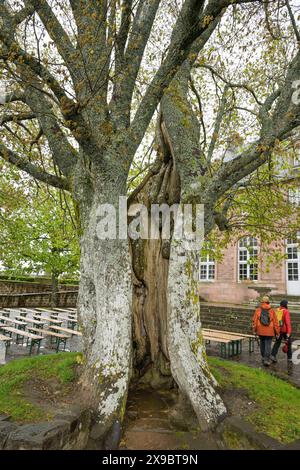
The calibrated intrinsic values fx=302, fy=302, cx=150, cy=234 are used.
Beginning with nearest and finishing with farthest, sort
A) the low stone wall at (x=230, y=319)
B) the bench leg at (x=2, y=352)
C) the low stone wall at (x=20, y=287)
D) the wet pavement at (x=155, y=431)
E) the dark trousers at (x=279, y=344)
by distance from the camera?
the wet pavement at (x=155, y=431)
the bench leg at (x=2, y=352)
the dark trousers at (x=279, y=344)
the low stone wall at (x=230, y=319)
the low stone wall at (x=20, y=287)

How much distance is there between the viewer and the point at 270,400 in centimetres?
453

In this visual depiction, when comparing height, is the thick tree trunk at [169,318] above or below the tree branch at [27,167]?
below

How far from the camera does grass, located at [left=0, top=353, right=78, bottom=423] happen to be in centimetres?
363

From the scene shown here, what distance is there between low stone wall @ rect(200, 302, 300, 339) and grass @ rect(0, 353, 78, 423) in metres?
10.5

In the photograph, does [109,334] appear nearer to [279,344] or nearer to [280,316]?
[280,316]

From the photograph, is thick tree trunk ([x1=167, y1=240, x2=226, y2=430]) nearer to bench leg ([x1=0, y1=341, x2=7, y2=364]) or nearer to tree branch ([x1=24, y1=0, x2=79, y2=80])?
tree branch ([x1=24, y1=0, x2=79, y2=80])

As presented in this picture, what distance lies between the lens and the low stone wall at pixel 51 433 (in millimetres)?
2918

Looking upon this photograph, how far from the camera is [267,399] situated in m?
4.56

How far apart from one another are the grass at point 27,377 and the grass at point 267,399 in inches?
100

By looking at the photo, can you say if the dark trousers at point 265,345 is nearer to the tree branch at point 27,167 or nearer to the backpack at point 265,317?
the backpack at point 265,317

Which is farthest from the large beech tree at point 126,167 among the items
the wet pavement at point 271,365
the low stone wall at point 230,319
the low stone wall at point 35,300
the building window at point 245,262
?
the building window at point 245,262

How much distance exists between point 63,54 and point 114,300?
3636 mm

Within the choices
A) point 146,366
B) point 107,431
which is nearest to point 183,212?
point 146,366
